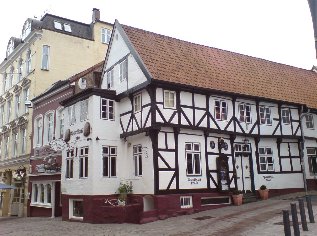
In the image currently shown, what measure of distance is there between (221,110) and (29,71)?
18.1 metres

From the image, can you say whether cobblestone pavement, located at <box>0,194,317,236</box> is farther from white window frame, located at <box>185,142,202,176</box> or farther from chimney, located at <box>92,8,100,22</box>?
chimney, located at <box>92,8,100,22</box>

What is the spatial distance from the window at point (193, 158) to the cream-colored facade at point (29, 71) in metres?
14.4

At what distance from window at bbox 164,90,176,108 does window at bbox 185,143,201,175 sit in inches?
89.9

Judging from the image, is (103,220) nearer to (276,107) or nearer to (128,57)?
(128,57)

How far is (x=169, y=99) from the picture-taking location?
62.2 feet

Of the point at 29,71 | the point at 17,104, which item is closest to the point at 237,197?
the point at 29,71

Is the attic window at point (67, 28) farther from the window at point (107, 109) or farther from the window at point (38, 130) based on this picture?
the window at point (107, 109)

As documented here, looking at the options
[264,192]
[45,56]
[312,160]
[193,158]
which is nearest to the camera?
[193,158]

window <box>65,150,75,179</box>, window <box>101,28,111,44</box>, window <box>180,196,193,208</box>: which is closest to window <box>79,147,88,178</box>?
window <box>65,150,75,179</box>

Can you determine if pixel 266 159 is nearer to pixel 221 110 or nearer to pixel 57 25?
pixel 221 110

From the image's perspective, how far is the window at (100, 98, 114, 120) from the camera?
66.3 ft

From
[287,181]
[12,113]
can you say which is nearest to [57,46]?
[12,113]

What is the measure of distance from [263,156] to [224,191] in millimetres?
4420

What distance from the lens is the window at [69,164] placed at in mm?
21156
